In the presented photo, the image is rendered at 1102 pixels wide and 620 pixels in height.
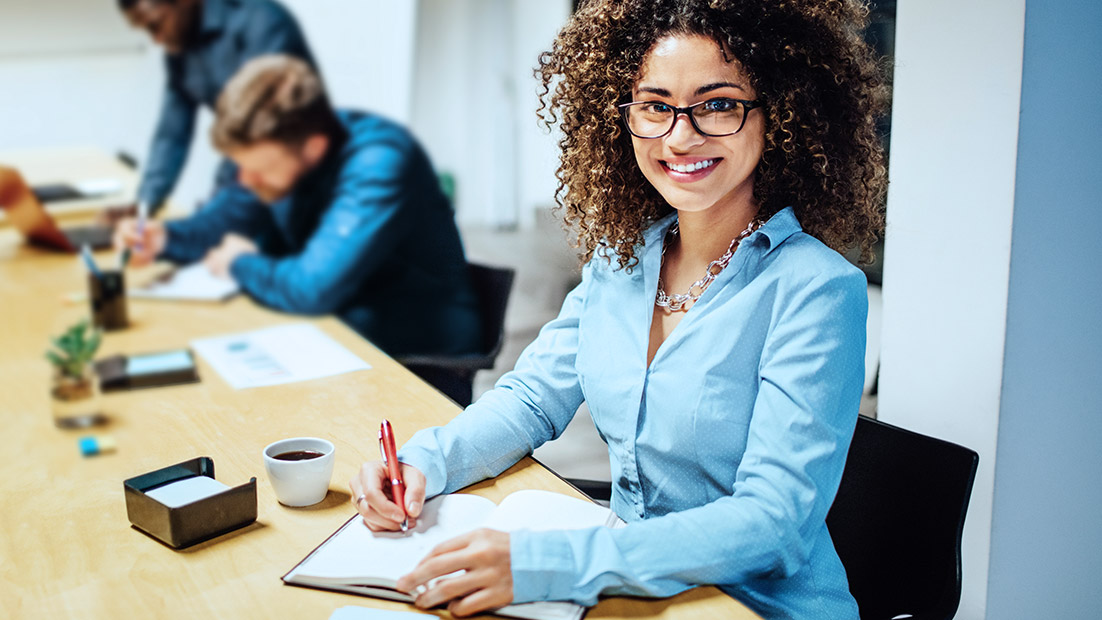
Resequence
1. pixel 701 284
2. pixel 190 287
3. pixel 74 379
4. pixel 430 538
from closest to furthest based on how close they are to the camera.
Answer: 1. pixel 430 538
2. pixel 701 284
3. pixel 74 379
4. pixel 190 287

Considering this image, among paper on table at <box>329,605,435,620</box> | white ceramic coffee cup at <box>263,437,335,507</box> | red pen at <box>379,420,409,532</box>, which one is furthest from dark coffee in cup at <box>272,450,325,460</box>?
paper on table at <box>329,605,435,620</box>

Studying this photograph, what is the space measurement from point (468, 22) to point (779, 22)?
4.76ft

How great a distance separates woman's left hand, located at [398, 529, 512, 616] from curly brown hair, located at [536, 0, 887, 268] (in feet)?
1.72

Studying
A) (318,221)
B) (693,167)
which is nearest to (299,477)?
(693,167)

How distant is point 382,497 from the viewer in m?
1.01

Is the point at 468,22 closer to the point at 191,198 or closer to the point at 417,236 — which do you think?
the point at 417,236

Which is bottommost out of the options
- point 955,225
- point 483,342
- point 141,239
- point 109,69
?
point 483,342

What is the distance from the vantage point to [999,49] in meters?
1.27

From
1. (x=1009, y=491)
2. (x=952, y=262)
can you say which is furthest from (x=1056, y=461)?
(x=952, y=262)

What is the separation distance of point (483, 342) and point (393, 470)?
1.19 metres

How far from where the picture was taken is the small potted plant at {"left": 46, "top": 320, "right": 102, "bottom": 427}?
5.09 ft

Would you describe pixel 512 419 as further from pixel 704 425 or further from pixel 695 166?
pixel 695 166

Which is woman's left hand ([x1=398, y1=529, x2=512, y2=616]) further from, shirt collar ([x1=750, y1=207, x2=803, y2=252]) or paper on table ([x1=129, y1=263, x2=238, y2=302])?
paper on table ([x1=129, y1=263, x2=238, y2=302])

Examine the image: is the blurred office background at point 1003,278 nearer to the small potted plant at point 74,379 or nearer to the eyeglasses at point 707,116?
the eyeglasses at point 707,116
